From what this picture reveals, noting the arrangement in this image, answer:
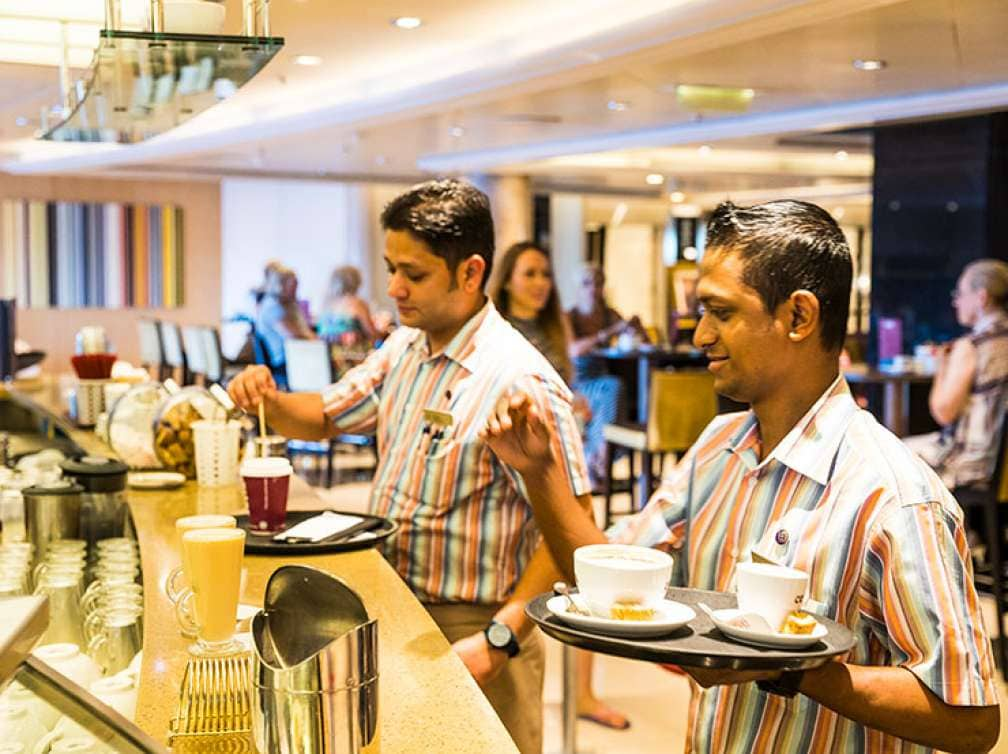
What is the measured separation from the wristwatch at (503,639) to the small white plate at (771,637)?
0.73 m

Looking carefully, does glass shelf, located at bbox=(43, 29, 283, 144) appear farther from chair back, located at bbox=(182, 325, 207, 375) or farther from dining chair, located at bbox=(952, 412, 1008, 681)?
chair back, located at bbox=(182, 325, 207, 375)

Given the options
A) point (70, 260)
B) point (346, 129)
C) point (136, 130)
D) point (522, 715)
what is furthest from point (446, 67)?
point (70, 260)

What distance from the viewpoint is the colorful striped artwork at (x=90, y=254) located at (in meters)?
14.2

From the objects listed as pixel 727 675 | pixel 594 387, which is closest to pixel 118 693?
pixel 727 675

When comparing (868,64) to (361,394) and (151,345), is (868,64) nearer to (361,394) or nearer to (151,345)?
(361,394)

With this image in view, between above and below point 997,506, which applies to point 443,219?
above

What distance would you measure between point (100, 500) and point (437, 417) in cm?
79

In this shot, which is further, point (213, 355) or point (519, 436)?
point (213, 355)

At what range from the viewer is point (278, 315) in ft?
30.5

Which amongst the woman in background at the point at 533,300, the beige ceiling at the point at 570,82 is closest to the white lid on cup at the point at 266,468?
the woman in background at the point at 533,300

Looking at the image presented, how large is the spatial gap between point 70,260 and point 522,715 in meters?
13.3

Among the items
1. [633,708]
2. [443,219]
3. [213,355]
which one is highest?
[443,219]

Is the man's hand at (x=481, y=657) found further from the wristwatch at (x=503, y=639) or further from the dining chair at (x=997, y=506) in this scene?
the dining chair at (x=997, y=506)

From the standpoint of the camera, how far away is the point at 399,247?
237 cm
